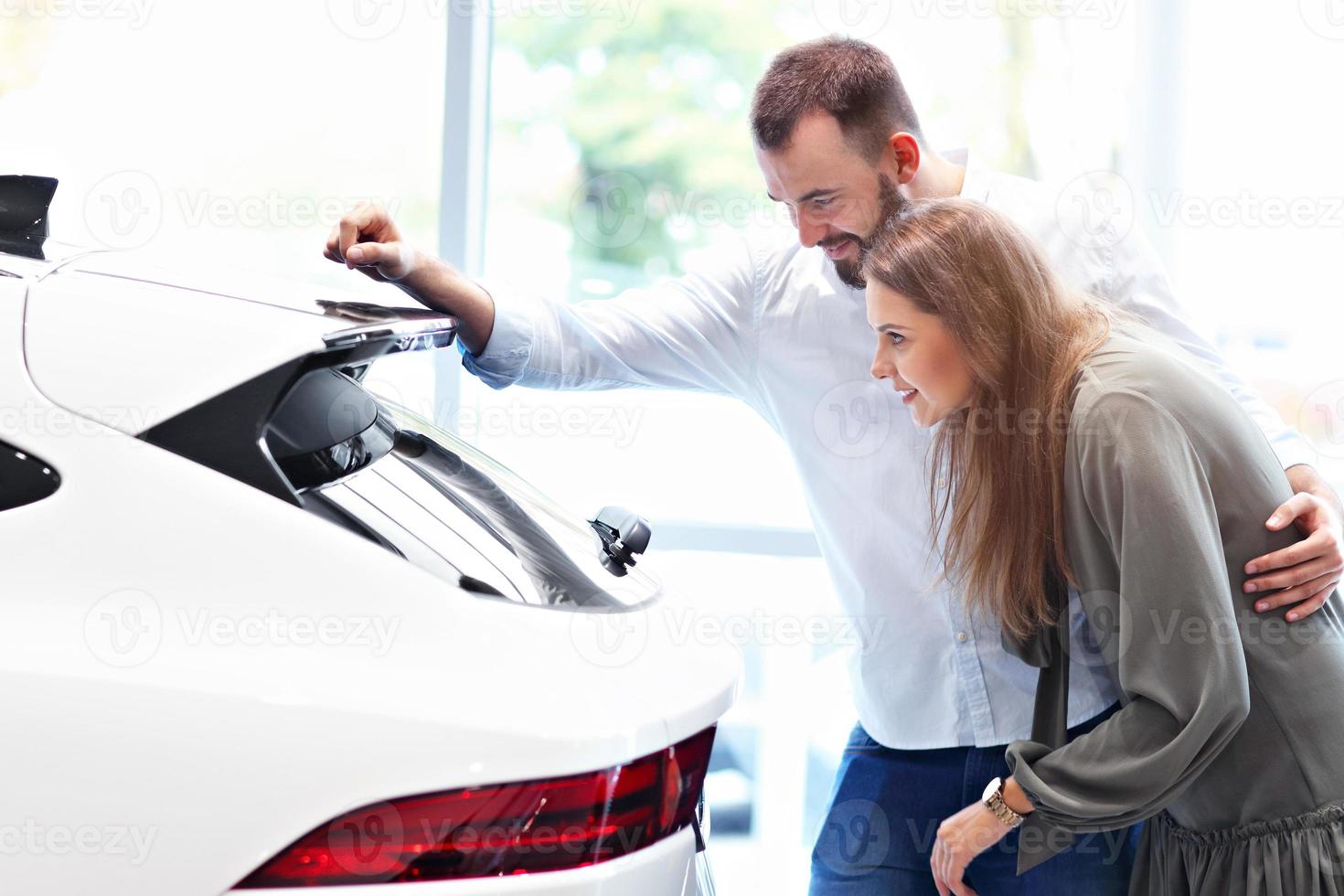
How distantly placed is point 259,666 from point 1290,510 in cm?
124

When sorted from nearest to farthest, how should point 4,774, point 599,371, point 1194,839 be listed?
point 4,774
point 1194,839
point 599,371

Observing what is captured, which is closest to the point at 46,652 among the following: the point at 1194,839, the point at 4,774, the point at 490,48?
the point at 4,774

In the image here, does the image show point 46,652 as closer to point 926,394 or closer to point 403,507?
point 403,507

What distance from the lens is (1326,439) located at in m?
3.27

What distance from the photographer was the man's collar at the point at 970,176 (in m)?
1.94

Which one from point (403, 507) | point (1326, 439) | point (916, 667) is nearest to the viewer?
point (403, 507)

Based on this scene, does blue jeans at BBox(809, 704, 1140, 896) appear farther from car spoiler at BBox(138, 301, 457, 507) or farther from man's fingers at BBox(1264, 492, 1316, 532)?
car spoiler at BBox(138, 301, 457, 507)

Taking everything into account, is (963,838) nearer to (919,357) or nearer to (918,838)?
(918,838)

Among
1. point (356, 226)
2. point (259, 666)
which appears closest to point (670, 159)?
point (356, 226)

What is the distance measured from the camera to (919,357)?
1536 millimetres

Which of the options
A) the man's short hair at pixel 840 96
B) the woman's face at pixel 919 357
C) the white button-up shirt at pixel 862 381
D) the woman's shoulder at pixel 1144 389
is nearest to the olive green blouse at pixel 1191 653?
the woman's shoulder at pixel 1144 389

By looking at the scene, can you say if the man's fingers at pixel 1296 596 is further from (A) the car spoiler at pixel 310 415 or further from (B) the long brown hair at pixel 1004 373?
(A) the car spoiler at pixel 310 415

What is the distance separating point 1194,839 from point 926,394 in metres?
0.69

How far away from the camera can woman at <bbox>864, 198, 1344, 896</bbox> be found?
132cm
